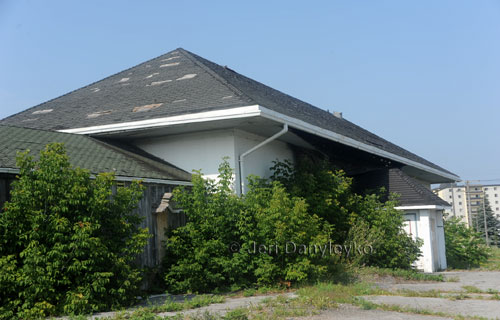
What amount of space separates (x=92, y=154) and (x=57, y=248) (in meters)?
4.13

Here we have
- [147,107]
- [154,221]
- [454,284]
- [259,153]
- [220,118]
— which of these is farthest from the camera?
[259,153]

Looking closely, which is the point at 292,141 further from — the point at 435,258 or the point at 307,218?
the point at 435,258

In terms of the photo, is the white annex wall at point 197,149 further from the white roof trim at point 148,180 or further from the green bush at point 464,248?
the green bush at point 464,248

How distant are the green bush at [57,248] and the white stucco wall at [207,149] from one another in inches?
183

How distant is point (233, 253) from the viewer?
37.2 feet

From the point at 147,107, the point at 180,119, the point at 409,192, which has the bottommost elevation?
the point at 409,192

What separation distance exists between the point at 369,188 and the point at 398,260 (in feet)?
12.3

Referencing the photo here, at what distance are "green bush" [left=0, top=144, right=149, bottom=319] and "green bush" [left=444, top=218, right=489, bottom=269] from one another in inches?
589

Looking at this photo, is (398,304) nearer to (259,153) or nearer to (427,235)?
(259,153)

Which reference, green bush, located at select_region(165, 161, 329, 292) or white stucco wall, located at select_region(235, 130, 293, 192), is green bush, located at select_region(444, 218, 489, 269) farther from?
green bush, located at select_region(165, 161, 329, 292)

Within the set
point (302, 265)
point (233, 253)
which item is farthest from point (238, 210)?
point (302, 265)

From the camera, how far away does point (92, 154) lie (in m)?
11.9

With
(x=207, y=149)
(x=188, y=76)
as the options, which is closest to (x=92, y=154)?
(x=207, y=149)

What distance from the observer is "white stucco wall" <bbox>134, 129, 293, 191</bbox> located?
43.7 ft
